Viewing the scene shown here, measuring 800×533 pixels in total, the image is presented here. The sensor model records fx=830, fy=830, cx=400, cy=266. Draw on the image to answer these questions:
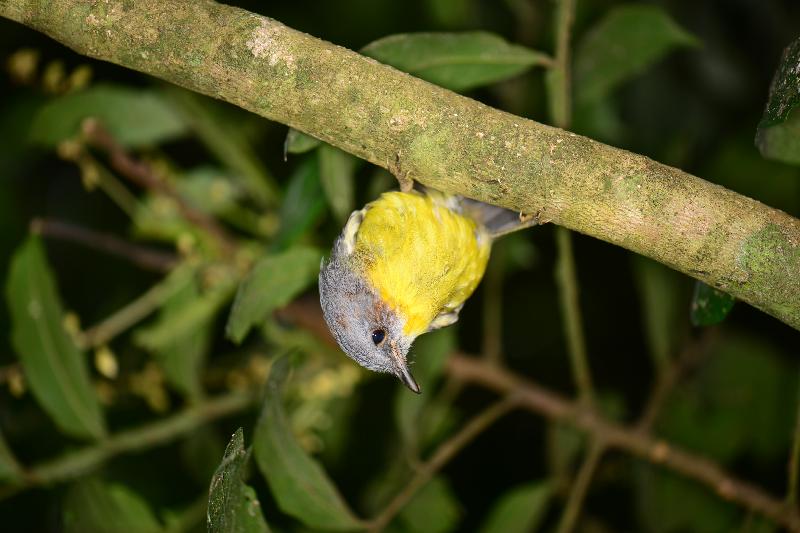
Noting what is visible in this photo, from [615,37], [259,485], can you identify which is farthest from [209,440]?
[615,37]

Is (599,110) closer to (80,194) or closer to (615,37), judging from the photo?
(615,37)

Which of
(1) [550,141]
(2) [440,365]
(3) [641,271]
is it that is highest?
(3) [641,271]

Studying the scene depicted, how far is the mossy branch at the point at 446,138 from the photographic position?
1.55 meters

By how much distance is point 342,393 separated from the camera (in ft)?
10.2

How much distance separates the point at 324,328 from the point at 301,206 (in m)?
0.69

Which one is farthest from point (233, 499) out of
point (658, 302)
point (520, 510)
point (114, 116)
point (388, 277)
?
point (658, 302)

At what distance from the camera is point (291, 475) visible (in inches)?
87.7

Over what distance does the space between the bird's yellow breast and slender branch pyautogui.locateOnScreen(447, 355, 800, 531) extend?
60cm

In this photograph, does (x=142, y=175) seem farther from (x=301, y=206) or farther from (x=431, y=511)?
(x=431, y=511)

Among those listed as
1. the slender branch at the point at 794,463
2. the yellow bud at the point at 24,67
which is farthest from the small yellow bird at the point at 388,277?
Answer: the yellow bud at the point at 24,67

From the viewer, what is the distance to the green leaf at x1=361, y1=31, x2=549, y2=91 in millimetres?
2131

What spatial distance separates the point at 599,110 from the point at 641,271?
2.24 feet

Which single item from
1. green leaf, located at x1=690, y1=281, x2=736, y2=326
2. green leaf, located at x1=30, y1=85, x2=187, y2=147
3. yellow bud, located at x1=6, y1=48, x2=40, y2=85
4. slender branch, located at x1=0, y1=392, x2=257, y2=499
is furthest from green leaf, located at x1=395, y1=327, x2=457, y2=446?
yellow bud, located at x1=6, y1=48, x2=40, y2=85

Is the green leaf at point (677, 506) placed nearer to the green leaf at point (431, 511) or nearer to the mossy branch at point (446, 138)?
the green leaf at point (431, 511)
